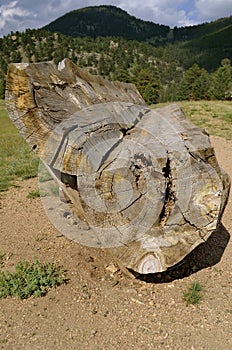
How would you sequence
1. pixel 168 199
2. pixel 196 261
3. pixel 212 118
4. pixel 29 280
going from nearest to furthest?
1. pixel 168 199
2. pixel 29 280
3. pixel 196 261
4. pixel 212 118

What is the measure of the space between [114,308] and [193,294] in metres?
0.68

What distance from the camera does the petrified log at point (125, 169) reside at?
2686mm

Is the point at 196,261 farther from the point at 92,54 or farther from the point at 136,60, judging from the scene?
the point at 136,60

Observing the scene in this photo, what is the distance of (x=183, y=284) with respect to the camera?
3254 millimetres

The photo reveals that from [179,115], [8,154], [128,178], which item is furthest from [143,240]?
[8,154]

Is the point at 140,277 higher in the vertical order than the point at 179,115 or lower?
lower

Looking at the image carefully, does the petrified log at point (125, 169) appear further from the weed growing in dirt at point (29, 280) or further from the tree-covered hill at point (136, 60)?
the tree-covered hill at point (136, 60)

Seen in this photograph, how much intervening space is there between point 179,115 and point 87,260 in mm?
1696

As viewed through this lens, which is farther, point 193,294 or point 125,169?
point 193,294

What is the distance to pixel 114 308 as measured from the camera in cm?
294

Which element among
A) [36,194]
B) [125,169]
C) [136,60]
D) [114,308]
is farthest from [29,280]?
[136,60]

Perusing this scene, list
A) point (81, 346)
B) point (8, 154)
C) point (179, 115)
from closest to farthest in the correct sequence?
1. point (81, 346)
2. point (179, 115)
3. point (8, 154)

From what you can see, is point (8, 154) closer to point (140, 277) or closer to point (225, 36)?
point (140, 277)

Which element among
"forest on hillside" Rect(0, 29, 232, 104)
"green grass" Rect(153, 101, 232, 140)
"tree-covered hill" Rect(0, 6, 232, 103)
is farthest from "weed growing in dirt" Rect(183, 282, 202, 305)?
"forest on hillside" Rect(0, 29, 232, 104)
